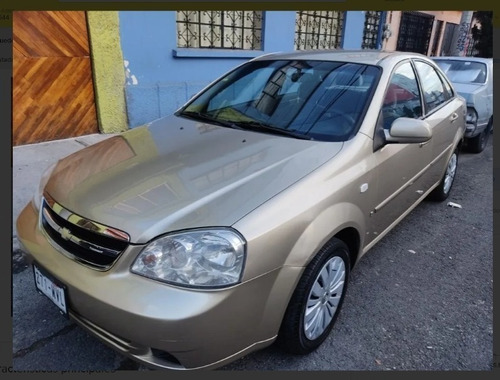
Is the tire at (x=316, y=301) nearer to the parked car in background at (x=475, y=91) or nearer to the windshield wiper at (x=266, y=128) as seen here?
the windshield wiper at (x=266, y=128)

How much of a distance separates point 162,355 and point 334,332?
1.11 meters

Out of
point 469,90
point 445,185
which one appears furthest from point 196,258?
point 469,90

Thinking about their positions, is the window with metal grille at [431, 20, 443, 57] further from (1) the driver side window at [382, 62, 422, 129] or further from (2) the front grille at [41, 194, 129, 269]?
(2) the front grille at [41, 194, 129, 269]

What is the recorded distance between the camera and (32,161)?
4.44 meters

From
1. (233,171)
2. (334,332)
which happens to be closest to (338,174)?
(233,171)

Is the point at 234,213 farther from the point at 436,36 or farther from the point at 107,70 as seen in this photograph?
the point at 436,36

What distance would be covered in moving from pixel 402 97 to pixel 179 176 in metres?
1.86

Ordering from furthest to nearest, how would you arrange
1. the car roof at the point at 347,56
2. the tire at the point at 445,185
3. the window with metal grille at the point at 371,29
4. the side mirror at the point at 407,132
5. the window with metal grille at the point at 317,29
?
the window with metal grille at the point at 371,29, the window with metal grille at the point at 317,29, the tire at the point at 445,185, the car roof at the point at 347,56, the side mirror at the point at 407,132

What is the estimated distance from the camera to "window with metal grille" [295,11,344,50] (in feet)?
25.5

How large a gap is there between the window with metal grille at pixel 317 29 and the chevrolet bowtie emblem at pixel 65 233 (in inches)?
265

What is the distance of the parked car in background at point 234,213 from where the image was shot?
165 centimetres

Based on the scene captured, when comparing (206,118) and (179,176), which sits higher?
(206,118)

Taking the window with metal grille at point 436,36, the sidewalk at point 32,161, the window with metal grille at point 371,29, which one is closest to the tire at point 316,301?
the sidewalk at point 32,161

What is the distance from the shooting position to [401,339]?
234 centimetres
